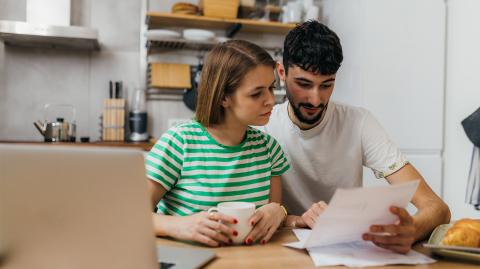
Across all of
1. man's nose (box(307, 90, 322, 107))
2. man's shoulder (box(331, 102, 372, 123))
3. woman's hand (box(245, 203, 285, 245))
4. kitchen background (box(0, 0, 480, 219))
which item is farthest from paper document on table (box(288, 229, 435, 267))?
kitchen background (box(0, 0, 480, 219))

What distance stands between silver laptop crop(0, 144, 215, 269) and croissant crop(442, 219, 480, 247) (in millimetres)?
601

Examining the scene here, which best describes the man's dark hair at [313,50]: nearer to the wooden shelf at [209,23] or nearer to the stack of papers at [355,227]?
the stack of papers at [355,227]

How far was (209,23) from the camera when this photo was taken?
289 centimetres

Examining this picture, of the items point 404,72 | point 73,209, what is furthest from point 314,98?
point 404,72

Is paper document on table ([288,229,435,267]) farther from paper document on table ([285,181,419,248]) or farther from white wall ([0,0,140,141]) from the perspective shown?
white wall ([0,0,140,141])

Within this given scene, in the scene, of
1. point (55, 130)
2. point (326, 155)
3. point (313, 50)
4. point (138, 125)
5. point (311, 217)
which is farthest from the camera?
point (138, 125)

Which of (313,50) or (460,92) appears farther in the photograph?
(460,92)

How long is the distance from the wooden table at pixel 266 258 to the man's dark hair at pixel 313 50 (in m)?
0.62

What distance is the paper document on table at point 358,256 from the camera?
2.53 ft

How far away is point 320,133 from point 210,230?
0.76 m

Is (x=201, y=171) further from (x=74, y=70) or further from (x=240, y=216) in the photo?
(x=74, y=70)

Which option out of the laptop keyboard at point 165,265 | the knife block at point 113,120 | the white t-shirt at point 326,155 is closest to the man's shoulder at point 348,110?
the white t-shirt at point 326,155

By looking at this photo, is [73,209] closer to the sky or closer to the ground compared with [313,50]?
closer to the ground

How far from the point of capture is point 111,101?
284cm
